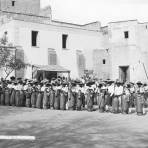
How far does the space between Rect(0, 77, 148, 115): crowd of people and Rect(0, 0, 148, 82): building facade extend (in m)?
13.0

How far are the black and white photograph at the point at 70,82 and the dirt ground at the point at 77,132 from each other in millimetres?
23

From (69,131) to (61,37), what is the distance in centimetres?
2574

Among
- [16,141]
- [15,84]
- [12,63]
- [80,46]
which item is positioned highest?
[80,46]

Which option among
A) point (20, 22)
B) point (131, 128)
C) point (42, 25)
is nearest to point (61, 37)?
point (42, 25)

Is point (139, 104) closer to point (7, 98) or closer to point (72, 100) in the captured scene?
point (72, 100)

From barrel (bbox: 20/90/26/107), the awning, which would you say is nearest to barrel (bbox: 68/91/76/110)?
barrel (bbox: 20/90/26/107)

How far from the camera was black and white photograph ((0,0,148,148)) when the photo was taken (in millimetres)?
10094

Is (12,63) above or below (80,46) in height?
below

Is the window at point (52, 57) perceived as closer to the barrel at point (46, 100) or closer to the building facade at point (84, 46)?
the building facade at point (84, 46)

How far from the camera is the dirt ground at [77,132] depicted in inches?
338

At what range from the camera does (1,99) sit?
65.8ft

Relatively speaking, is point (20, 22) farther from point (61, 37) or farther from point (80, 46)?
point (80, 46)

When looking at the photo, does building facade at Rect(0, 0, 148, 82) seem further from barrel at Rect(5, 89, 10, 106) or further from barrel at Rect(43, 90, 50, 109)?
barrel at Rect(43, 90, 50, 109)

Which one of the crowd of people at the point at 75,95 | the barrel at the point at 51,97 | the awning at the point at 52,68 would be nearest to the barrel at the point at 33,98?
the crowd of people at the point at 75,95
